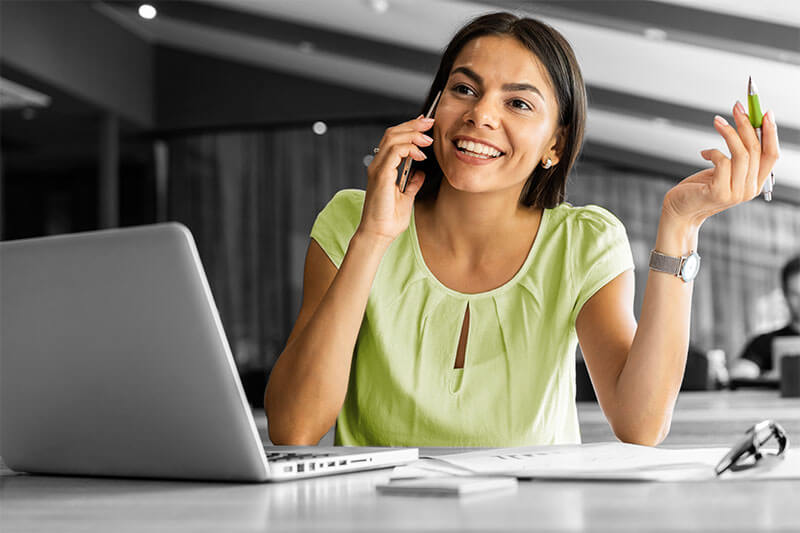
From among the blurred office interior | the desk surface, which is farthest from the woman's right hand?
the blurred office interior

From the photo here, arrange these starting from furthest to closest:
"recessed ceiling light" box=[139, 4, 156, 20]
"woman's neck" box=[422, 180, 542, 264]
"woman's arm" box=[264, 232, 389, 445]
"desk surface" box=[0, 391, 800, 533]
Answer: "recessed ceiling light" box=[139, 4, 156, 20] → "woman's neck" box=[422, 180, 542, 264] → "woman's arm" box=[264, 232, 389, 445] → "desk surface" box=[0, 391, 800, 533]

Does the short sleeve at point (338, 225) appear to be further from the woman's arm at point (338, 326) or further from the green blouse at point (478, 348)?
the woman's arm at point (338, 326)

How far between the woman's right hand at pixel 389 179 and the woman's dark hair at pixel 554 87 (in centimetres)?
20

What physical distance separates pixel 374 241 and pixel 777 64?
15.8ft

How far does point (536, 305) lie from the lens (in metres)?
1.41

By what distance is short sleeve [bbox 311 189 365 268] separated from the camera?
4.77ft

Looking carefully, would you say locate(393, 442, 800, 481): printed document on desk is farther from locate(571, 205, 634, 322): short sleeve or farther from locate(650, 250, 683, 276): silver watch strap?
locate(571, 205, 634, 322): short sleeve

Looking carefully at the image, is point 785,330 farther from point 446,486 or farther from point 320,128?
point 446,486

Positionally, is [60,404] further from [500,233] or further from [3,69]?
[3,69]

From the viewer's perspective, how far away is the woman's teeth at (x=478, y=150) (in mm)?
1400

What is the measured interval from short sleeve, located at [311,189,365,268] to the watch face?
1.72 feet

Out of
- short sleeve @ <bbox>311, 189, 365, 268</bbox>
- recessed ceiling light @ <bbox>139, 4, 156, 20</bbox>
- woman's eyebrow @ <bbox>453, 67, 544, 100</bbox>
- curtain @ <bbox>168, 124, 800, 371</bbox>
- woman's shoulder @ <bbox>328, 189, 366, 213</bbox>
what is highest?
recessed ceiling light @ <bbox>139, 4, 156, 20</bbox>

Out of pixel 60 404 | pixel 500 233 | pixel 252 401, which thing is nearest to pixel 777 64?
pixel 252 401

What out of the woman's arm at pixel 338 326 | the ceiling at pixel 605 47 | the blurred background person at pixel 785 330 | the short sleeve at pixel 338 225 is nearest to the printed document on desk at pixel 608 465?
the woman's arm at pixel 338 326
